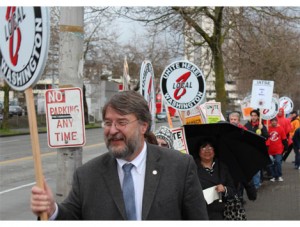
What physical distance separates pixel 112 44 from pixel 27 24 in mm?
40289

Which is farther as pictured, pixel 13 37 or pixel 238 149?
pixel 238 149

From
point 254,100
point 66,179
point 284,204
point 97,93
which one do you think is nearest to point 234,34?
point 254,100

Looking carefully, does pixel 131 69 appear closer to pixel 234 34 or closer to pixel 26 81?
pixel 234 34

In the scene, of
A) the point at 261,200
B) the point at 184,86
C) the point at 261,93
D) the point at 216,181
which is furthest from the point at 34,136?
the point at 261,93

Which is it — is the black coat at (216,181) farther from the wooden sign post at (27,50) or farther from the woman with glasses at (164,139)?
the wooden sign post at (27,50)

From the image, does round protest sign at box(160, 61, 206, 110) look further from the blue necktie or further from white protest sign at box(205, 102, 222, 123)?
the blue necktie

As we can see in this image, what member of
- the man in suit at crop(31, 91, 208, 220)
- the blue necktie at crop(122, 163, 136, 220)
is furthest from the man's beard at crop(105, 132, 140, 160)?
the blue necktie at crop(122, 163, 136, 220)

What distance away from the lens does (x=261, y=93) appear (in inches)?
533

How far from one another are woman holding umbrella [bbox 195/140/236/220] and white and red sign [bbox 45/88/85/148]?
1269 mm

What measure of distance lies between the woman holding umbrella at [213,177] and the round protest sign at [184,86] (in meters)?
2.72

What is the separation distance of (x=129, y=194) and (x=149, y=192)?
0.36 feet

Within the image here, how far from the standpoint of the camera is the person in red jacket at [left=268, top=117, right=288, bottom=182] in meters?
12.5

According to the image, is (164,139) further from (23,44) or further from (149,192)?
(23,44)

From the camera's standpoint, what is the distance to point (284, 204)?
958cm
